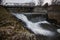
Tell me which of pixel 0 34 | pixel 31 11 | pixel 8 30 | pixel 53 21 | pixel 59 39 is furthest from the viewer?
pixel 31 11

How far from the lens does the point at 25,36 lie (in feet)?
11.9

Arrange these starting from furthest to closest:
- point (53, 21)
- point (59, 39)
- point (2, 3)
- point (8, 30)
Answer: point (2, 3)
point (53, 21)
point (59, 39)
point (8, 30)

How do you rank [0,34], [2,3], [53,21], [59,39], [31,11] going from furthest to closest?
[31,11], [2,3], [53,21], [59,39], [0,34]

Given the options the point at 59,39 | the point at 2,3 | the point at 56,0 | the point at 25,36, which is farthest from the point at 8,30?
the point at 56,0

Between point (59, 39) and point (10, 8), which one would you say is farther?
point (10, 8)

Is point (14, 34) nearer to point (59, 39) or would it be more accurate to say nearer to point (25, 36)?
point (25, 36)

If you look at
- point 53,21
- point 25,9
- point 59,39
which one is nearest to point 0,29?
point 59,39

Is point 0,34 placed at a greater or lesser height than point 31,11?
greater

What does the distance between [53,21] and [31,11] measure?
1.49 m

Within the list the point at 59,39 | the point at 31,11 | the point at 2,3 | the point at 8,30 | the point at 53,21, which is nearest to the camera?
the point at 8,30

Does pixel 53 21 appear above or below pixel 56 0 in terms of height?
below

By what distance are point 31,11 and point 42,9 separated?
57 cm

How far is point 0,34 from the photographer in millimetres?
3383

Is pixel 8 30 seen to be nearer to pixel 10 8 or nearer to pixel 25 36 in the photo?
pixel 25 36
